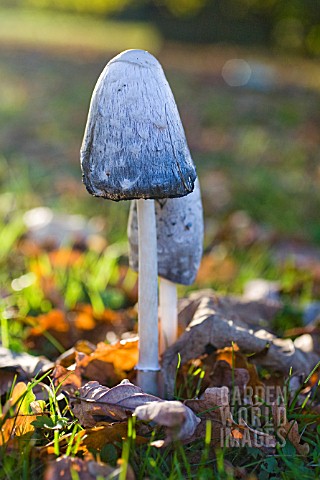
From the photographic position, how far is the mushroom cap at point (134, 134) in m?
1.71

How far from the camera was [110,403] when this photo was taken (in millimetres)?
1774

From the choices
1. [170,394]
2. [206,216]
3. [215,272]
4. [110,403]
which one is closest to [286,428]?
[170,394]

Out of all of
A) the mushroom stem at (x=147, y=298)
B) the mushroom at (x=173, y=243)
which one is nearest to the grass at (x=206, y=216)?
the mushroom stem at (x=147, y=298)

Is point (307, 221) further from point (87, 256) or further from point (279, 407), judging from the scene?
point (279, 407)

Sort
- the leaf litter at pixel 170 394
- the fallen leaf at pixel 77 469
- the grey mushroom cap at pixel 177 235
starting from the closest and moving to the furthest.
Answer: the fallen leaf at pixel 77 469 → the leaf litter at pixel 170 394 → the grey mushroom cap at pixel 177 235

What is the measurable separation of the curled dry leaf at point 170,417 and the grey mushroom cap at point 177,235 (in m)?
0.59

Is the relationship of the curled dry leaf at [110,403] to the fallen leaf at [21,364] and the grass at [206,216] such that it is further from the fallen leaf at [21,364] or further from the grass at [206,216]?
the fallen leaf at [21,364]

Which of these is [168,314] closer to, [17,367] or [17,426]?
[17,367]

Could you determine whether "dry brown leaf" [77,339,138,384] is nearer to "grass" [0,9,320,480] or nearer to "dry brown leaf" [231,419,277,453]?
"grass" [0,9,320,480]

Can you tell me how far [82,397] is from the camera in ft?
5.95

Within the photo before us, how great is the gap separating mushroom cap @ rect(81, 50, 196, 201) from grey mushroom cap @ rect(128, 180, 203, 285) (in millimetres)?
322

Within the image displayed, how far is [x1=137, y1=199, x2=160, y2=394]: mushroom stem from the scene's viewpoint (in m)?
1.90

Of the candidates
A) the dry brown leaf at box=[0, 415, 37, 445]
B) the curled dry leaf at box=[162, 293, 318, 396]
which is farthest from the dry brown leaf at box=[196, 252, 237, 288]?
the dry brown leaf at box=[0, 415, 37, 445]

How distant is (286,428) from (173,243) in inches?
25.4
